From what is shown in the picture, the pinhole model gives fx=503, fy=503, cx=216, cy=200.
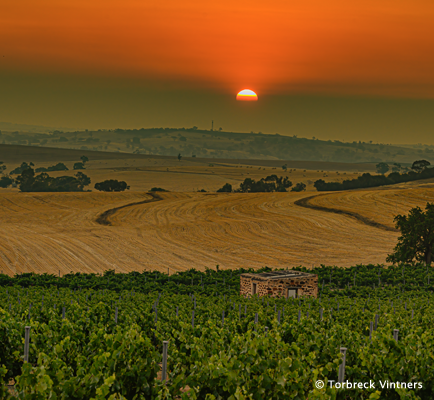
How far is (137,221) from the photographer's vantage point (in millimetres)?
80500

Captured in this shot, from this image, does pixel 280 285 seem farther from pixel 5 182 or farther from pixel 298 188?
pixel 5 182

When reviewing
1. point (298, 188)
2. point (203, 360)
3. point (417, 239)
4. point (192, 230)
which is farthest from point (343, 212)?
point (203, 360)

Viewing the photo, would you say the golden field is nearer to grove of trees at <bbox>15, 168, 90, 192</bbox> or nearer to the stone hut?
the stone hut

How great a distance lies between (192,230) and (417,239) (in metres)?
32.2

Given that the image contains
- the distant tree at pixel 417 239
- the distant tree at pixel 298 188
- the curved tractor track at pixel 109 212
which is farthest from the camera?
the distant tree at pixel 298 188

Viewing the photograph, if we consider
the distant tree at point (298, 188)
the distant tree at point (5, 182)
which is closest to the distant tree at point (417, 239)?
the distant tree at point (298, 188)

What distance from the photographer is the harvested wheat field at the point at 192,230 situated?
184 feet

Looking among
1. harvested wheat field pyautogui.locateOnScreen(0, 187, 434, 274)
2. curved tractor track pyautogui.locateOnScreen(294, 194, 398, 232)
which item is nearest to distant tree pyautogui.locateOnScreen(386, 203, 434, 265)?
harvested wheat field pyautogui.locateOnScreen(0, 187, 434, 274)

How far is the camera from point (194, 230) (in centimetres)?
7281

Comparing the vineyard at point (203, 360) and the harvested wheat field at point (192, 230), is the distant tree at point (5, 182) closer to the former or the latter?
the harvested wheat field at point (192, 230)

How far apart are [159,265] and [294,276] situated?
2317 centimetres

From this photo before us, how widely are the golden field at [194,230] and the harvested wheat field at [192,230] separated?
0.12 metres

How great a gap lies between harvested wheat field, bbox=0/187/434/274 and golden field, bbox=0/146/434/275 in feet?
0.40

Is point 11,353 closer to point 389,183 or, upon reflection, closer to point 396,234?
point 396,234
